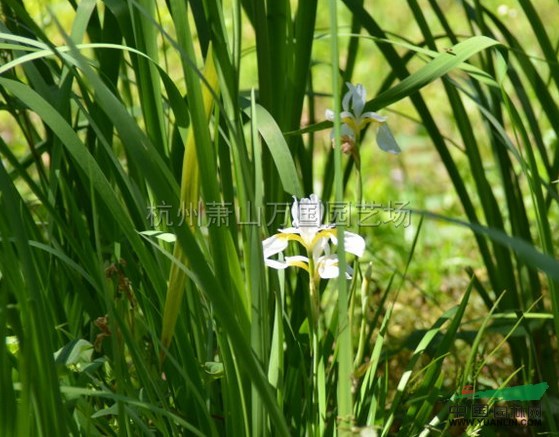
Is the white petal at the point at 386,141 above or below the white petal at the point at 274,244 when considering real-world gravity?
above

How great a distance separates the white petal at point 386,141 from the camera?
0.92m

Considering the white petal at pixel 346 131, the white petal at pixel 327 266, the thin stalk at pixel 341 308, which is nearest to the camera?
the thin stalk at pixel 341 308

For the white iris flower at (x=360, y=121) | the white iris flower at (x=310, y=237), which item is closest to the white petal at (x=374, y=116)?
the white iris flower at (x=360, y=121)

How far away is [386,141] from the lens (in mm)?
923

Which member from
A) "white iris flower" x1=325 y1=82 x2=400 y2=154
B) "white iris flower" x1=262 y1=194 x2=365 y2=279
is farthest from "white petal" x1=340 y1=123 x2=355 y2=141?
"white iris flower" x1=262 y1=194 x2=365 y2=279

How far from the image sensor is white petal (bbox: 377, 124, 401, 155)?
918 millimetres

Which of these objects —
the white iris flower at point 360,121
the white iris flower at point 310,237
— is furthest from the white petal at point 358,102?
the white iris flower at point 310,237

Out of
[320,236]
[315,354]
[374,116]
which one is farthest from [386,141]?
[315,354]

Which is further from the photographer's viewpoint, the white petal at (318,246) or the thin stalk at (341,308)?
the white petal at (318,246)

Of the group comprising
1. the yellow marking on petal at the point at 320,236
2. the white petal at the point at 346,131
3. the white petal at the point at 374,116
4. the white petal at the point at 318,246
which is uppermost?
the white petal at the point at 374,116

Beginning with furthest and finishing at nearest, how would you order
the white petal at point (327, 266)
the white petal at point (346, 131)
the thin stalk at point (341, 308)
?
1. the white petal at point (346, 131)
2. the white petal at point (327, 266)
3. the thin stalk at point (341, 308)

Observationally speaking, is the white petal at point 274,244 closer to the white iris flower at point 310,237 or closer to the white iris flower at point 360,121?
the white iris flower at point 310,237

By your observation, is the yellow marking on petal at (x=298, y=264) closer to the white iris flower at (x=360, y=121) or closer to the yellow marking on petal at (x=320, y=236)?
the yellow marking on petal at (x=320, y=236)

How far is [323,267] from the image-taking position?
2.81 feet
